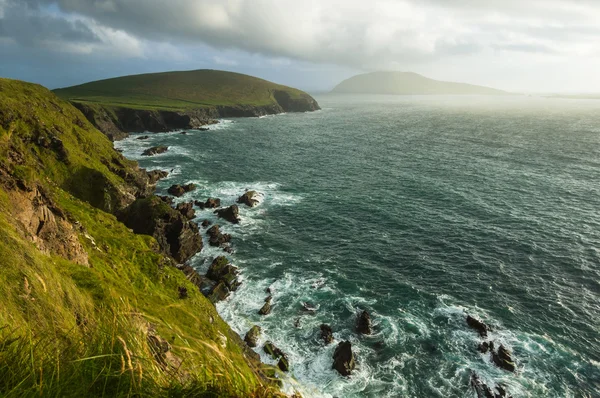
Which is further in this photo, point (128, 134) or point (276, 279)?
point (128, 134)

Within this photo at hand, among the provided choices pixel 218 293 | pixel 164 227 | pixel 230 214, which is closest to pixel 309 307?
pixel 218 293

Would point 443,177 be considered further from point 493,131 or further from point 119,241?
point 493,131

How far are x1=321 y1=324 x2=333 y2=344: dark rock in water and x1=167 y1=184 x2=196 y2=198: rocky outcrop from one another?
49497mm

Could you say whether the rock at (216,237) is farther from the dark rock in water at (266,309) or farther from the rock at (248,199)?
the dark rock in water at (266,309)

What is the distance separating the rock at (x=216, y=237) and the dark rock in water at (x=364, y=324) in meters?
25.6

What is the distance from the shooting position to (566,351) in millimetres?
33781

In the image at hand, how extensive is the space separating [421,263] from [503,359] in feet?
56.5

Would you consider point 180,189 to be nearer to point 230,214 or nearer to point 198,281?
point 230,214

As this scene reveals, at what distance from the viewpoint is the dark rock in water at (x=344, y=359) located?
3153 cm

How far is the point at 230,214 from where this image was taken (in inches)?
2468

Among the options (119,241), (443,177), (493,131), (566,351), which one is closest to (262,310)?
(119,241)

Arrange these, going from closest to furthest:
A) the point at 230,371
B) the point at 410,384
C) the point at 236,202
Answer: the point at 230,371, the point at 410,384, the point at 236,202

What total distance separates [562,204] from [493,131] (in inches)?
4000

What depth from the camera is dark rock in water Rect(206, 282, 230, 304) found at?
4106cm
